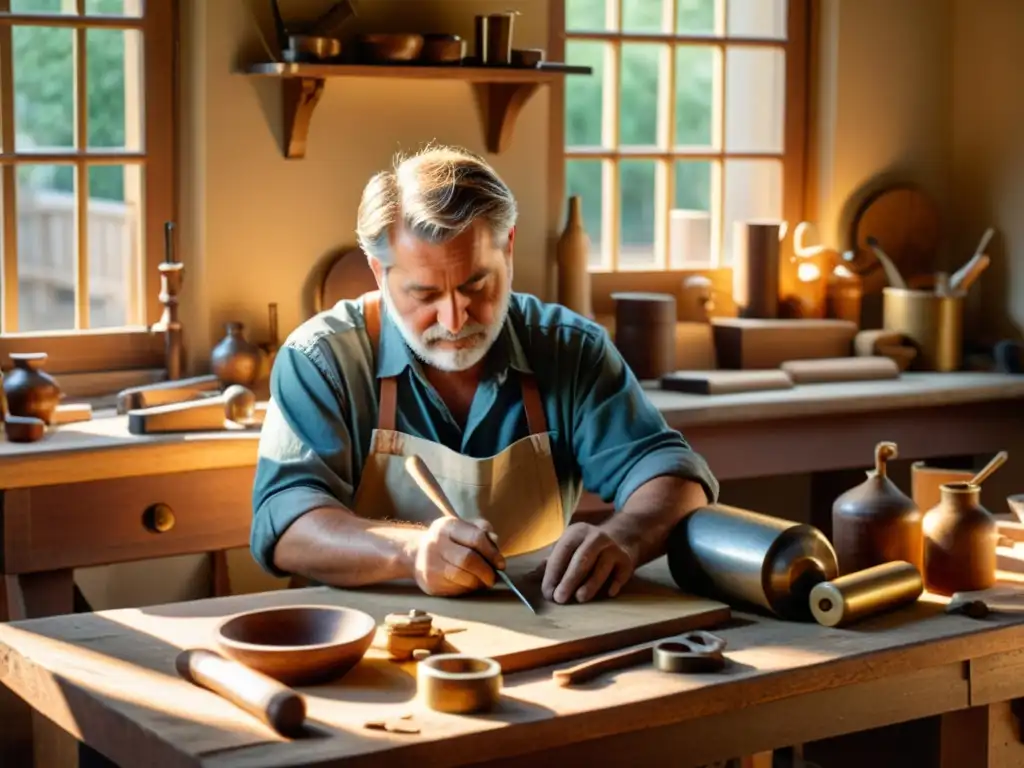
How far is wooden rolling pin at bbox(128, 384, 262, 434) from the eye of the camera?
151 inches

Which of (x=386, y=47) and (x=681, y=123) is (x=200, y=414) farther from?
(x=681, y=123)

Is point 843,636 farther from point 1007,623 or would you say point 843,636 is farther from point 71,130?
point 71,130

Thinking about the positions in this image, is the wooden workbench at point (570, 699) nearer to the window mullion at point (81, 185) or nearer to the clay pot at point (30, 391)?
the clay pot at point (30, 391)

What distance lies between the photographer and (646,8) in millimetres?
5094

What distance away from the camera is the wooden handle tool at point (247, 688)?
6.58 ft

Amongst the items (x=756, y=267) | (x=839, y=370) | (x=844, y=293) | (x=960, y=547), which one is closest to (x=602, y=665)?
(x=960, y=547)

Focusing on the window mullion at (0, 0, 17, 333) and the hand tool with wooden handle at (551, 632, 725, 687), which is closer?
the hand tool with wooden handle at (551, 632, 725, 687)

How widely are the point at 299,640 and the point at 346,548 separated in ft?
1.28

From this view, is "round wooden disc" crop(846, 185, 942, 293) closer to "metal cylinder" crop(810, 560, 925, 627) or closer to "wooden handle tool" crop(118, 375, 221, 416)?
"wooden handle tool" crop(118, 375, 221, 416)

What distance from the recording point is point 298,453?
2.97m

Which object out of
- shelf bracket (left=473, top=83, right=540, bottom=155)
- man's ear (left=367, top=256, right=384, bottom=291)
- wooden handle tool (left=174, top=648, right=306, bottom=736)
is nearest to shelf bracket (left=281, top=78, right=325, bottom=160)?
shelf bracket (left=473, top=83, right=540, bottom=155)

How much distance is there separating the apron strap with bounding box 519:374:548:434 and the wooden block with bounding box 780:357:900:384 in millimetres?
1771

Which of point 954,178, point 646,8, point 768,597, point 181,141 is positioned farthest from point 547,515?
point 954,178

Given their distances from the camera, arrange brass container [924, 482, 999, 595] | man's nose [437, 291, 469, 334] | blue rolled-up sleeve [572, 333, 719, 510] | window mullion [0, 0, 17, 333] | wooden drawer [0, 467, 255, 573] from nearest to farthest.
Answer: brass container [924, 482, 999, 595] < man's nose [437, 291, 469, 334] < blue rolled-up sleeve [572, 333, 719, 510] < wooden drawer [0, 467, 255, 573] < window mullion [0, 0, 17, 333]
